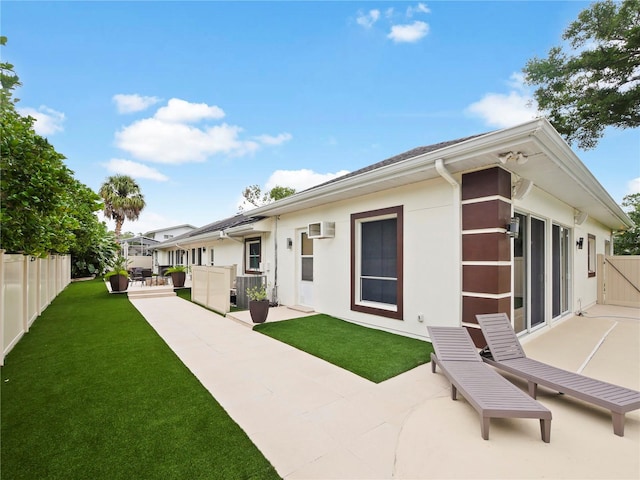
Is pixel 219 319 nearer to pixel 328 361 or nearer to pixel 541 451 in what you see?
pixel 328 361

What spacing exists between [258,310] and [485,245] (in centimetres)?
512

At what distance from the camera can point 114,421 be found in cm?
300

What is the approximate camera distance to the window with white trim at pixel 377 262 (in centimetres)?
612

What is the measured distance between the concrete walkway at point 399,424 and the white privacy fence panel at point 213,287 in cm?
352

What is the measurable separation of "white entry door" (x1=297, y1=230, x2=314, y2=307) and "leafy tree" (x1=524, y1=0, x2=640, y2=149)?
10.3 meters

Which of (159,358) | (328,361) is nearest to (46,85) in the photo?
(159,358)

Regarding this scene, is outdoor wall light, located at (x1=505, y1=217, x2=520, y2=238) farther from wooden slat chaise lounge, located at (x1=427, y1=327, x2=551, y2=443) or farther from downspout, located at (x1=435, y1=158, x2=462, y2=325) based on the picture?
wooden slat chaise lounge, located at (x1=427, y1=327, x2=551, y2=443)

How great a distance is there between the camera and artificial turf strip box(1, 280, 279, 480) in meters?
2.31

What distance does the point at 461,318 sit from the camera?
5027mm

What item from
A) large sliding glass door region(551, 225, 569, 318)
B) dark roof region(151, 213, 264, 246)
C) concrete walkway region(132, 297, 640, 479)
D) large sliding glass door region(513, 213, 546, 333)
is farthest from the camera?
dark roof region(151, 213, 264, 246)

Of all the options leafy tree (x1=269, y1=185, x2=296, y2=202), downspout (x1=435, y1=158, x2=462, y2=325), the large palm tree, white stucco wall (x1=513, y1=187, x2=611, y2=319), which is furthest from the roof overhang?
the large palm tree

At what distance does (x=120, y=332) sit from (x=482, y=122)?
607 inches

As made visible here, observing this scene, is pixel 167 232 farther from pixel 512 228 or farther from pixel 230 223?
pixel 512 228

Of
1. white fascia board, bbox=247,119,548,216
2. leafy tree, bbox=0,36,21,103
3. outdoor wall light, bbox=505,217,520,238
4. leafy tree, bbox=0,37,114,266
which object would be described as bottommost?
Result: outdoor wall light, bbox=505,217,520,238
